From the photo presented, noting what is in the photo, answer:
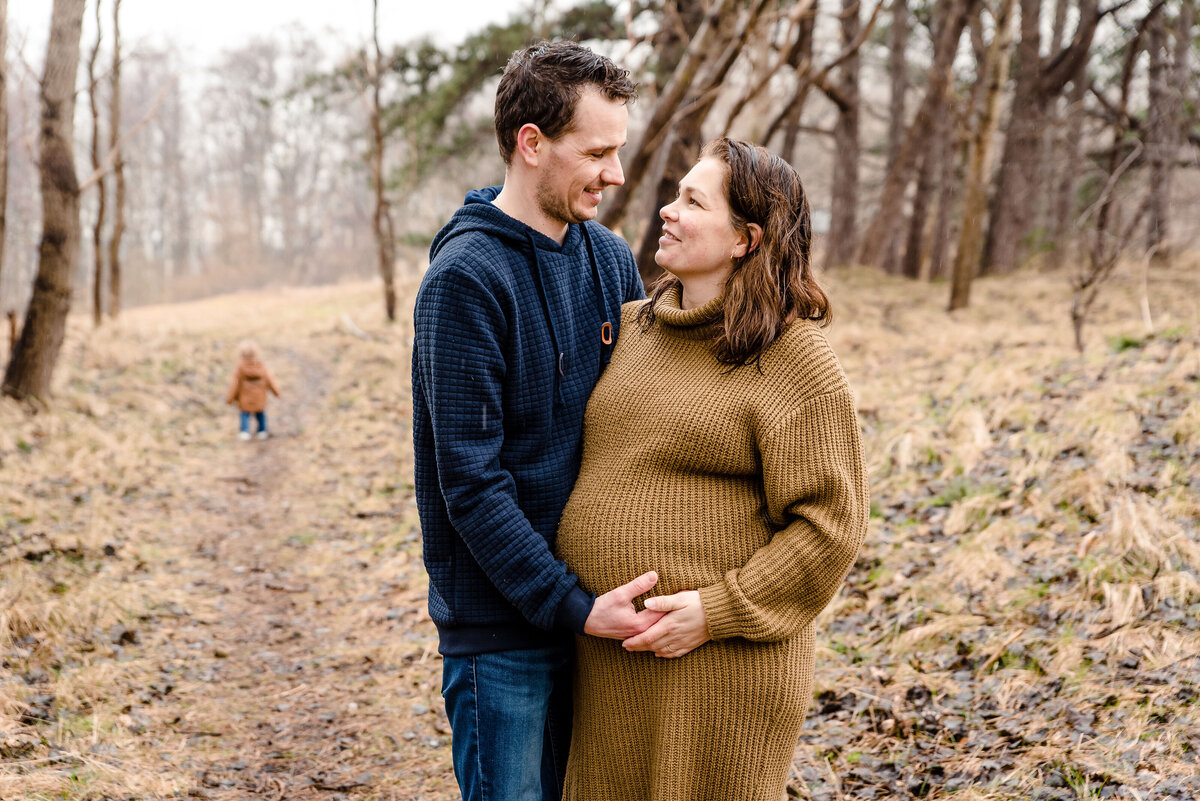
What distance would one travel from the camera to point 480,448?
1.92 meters

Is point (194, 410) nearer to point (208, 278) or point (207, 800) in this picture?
point (207, 800)

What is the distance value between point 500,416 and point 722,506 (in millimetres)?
552

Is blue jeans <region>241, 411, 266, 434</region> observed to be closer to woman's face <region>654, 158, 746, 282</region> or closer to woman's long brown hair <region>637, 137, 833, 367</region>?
woman's face <region>654, 158, 746, 282</region>

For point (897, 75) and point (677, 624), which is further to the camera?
point (897, 75)

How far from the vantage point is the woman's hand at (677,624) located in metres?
1.93

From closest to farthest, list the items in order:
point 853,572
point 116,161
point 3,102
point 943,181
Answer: point 853,572 → point 3,102 → point 116,161 → point 943,181

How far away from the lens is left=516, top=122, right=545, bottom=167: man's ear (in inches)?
80.7

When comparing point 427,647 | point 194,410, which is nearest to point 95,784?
point 427,647

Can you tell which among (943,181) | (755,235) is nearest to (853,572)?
(755,235)

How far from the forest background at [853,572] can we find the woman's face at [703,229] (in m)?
2.33

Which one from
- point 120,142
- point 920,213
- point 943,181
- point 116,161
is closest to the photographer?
point 120,142

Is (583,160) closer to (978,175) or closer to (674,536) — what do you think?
(674,536)

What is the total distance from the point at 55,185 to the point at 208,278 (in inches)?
1268

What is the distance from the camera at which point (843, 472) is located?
192 centimetres
